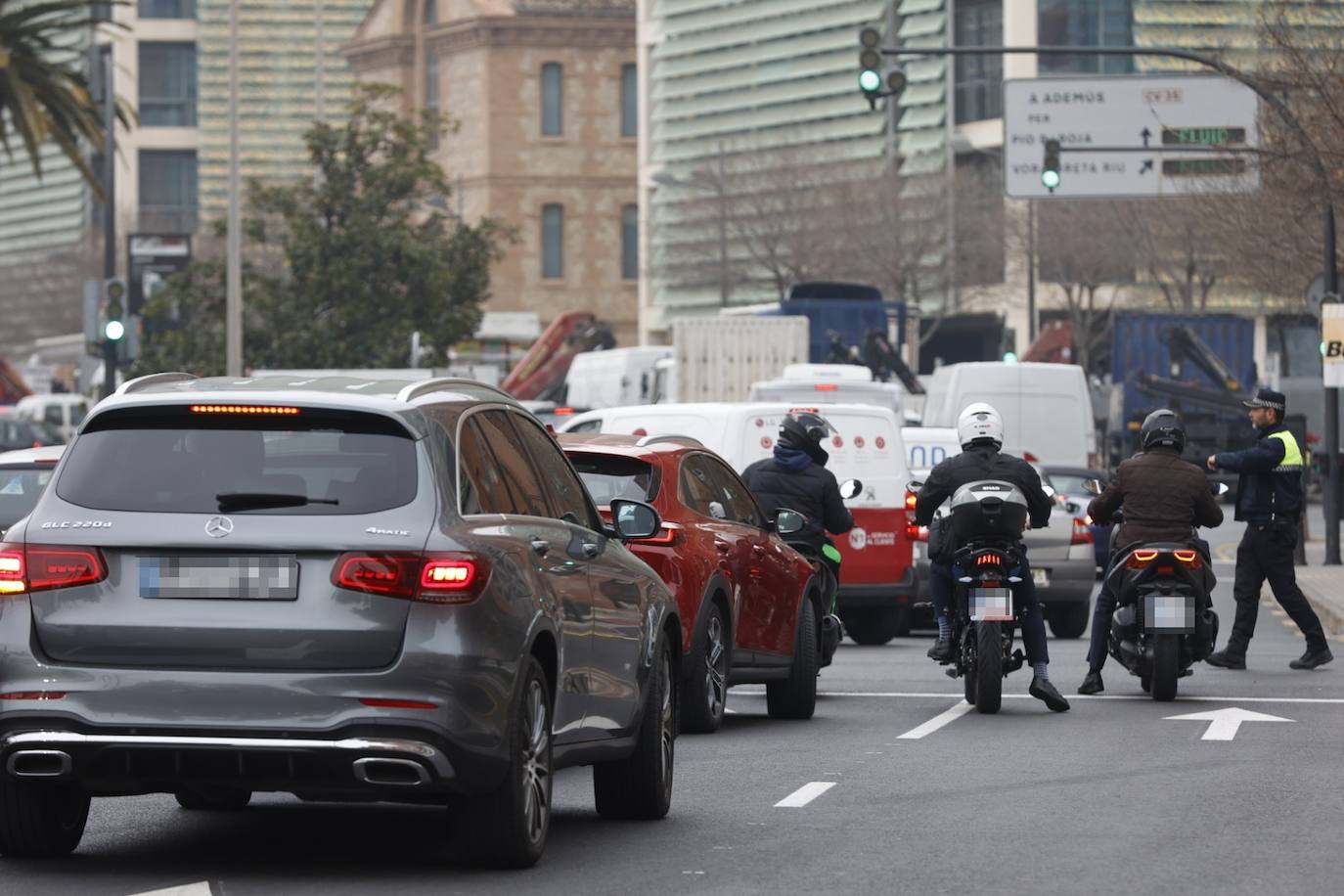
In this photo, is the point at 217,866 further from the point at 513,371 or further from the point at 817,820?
the point at 513,371

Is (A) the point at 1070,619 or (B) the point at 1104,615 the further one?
(A) the point at 1070,619

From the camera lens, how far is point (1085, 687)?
1625 centimetres

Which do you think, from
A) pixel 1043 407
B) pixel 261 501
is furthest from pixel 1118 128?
pixel 261 501

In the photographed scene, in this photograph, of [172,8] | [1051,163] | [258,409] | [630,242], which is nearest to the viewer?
[258,409]

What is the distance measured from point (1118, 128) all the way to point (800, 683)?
25200mm

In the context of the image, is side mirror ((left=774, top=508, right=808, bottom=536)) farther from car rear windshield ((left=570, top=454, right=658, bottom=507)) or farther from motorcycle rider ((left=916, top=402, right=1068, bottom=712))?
A: car rear windshield ((left=570, top=454, right=658, bottom=507))

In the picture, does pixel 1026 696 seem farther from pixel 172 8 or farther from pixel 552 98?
pixel 172 8

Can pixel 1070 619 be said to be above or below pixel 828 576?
below

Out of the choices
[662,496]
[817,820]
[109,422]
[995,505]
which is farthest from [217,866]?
[995,505]

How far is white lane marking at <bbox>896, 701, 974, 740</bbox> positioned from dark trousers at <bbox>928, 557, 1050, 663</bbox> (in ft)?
1.53

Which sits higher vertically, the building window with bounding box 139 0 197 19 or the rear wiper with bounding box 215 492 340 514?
the building window with bounding box 139 0 197 19

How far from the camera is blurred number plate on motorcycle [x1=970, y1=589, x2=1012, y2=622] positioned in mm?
14703

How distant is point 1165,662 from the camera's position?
15.7 meters

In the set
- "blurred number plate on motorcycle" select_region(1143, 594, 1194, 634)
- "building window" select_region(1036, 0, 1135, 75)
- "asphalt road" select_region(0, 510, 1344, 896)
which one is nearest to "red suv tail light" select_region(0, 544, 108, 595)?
"asphalt road" select_region(0, 510, 1344, 896)
